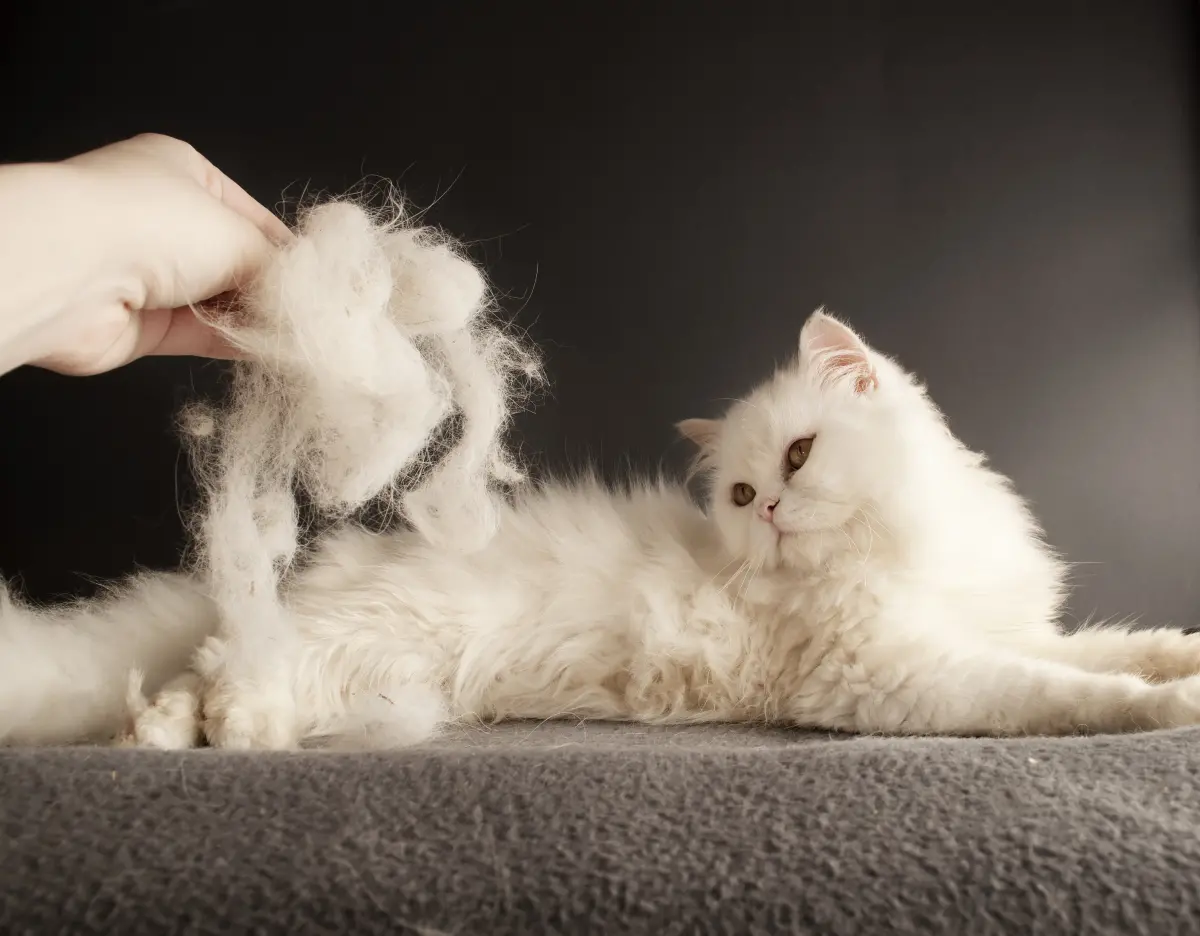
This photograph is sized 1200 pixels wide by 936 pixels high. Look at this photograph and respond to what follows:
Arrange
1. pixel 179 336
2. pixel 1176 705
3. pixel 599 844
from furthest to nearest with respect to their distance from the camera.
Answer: pixel 179 336, pixel 1176 705, pixel 599 844

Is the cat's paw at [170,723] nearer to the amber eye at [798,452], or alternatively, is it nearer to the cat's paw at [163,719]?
the cat's paw at [163,719]

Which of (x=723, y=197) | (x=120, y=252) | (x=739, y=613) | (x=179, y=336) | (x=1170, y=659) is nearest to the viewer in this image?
(x=120, y=252)

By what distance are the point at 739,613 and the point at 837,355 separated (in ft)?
1.42

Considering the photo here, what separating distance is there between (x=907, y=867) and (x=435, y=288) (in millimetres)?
730

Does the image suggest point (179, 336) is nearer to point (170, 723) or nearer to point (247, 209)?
point (247, 209)

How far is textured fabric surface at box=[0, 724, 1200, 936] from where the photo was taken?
520mm

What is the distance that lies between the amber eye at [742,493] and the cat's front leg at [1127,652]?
1.48 ft

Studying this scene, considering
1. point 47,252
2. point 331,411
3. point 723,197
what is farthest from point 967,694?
point 723,197

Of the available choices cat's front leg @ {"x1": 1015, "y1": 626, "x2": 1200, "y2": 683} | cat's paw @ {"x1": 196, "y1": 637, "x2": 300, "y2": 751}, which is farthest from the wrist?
cat's front leg @ {"x1": 1015, "y1": 626, "x2": 1200, "y2": 683}

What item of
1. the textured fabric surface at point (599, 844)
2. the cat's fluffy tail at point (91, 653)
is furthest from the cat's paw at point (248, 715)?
the textured fabric surface at point (599, 844)

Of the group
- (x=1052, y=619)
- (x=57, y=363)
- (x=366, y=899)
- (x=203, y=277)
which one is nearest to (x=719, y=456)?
(x=1052, y=619)

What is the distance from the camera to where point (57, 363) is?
0.91m

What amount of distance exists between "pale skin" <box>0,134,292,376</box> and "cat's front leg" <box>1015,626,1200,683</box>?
119cm

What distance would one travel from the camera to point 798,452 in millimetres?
1351
